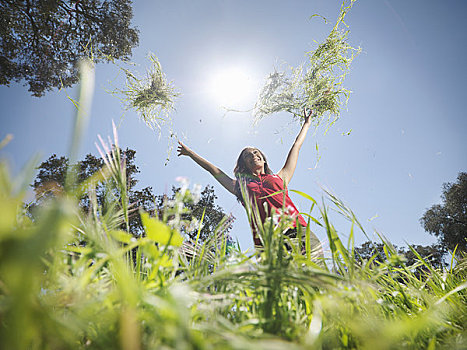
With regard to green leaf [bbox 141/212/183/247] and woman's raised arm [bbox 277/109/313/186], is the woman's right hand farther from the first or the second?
green leaf [bbox 141/212/183/247]

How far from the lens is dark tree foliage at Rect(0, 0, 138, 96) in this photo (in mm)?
6008

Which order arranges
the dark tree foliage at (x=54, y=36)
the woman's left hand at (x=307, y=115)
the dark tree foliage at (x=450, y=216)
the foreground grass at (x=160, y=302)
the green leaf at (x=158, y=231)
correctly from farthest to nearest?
the dark tree foliage at (x=450, y=216) < the dark tree foliage at (x=54, y=36) < the woman's left hand at (x=307, y=115) < the green leaf at (x=158, y=231) < the foreground grass at (x=160, y=302)

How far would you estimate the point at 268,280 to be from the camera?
13.9 inches

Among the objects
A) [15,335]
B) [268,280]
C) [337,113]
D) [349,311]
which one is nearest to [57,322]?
[15,335]

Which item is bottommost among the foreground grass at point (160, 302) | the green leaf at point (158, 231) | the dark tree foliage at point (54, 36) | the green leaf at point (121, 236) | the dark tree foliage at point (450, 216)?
the foreground grass at point (160, 302)

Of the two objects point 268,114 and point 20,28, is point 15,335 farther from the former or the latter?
point 20,28

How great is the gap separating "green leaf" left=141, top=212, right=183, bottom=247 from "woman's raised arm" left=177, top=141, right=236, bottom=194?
8.61 ft

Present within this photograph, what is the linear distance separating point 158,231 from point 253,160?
3029 mm

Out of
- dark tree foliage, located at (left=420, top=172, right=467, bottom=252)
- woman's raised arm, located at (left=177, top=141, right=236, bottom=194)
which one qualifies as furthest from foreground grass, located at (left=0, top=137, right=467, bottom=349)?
dark tree foliage, located at (left=420, top=172, right=467, bottom=252)

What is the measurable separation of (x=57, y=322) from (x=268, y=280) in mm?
244

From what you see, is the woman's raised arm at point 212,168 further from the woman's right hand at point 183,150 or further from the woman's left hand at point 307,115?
the woman's left hand at point 307,115

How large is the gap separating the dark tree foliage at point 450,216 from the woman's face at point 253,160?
1224cm

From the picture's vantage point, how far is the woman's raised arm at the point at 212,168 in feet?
10.1

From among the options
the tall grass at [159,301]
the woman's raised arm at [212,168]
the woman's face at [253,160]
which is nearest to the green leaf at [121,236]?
the tall grass at [159,301]
